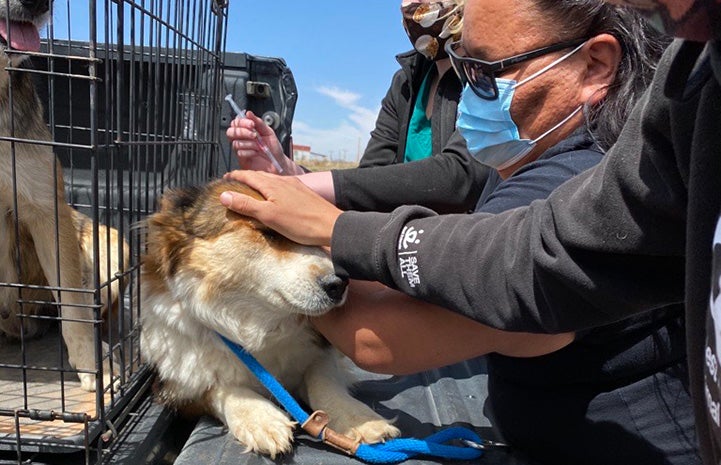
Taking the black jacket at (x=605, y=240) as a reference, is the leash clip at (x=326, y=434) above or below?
below

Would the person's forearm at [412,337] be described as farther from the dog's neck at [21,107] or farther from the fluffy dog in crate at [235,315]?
the dog's neck at [21,107]

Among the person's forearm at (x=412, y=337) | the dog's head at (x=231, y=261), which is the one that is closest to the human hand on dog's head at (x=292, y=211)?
the dog's head at (x=231, y=261)

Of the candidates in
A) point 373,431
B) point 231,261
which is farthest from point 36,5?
point 373,431

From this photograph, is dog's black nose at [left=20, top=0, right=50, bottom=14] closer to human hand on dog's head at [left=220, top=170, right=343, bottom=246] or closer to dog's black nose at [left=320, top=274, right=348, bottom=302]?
human hand on dog's head at [left=220, top=170, right=343, bottom=246]

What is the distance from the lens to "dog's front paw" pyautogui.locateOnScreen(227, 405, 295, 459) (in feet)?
5.61

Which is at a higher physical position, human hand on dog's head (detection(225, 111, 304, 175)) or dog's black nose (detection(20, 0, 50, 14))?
dog's black nose (detection(20, 0, 50, 14))

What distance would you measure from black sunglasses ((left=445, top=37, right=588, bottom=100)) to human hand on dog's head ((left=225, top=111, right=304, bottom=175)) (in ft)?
3.35

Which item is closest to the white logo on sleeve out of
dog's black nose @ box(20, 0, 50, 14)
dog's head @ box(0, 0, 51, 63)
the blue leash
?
the blue leash

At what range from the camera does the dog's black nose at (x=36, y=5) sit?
2066 millimetres

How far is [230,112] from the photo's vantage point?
3.65 m

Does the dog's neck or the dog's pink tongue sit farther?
the dog's neck

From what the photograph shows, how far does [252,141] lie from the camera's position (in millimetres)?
2660

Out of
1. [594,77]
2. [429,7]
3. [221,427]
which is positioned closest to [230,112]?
[429,7]

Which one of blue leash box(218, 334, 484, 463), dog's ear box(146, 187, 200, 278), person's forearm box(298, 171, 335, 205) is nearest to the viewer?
blue leash box(218, 334, 484, 463)
